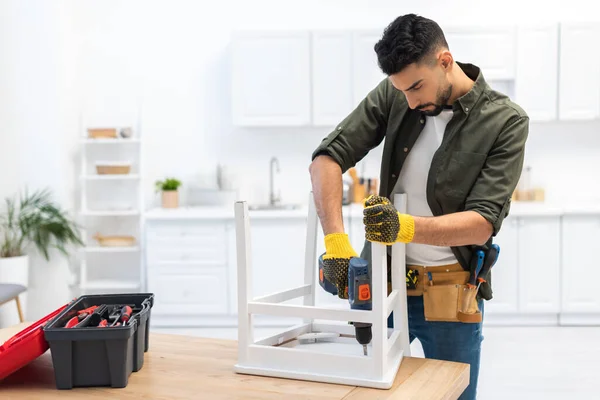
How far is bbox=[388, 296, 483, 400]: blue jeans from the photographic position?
201 cm

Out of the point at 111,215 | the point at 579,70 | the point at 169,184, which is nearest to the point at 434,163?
the point at 579,70

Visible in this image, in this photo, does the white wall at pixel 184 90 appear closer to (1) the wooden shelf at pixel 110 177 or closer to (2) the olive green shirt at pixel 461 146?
(1) the wooden shelf at pixel 110 177

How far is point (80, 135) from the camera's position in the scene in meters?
5.54

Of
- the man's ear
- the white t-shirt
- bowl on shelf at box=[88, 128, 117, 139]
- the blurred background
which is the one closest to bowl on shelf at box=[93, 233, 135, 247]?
the blurred background

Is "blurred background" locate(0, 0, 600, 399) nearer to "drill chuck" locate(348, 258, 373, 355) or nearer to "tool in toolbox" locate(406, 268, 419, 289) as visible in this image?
"tool in toolbox" locate(406, 268, 419, 289)

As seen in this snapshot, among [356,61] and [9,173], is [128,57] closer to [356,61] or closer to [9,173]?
[9,173]

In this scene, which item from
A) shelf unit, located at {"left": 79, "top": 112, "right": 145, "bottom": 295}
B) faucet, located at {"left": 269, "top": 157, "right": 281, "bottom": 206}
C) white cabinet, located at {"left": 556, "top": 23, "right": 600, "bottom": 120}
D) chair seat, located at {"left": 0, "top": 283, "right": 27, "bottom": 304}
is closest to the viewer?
chair seat, located at {"left": 0, "top": 283, "right": 27, "bottom": 304}

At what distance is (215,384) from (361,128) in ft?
2.90

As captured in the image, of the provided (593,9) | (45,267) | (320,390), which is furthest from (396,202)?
(593,9)

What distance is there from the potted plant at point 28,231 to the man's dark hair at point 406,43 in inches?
145

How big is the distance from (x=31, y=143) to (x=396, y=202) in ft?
13.6

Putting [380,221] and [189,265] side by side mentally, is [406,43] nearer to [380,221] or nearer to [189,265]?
[380,221]

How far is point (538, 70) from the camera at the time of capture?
4996mm

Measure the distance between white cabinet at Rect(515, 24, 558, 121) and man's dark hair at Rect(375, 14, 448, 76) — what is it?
136 inches
